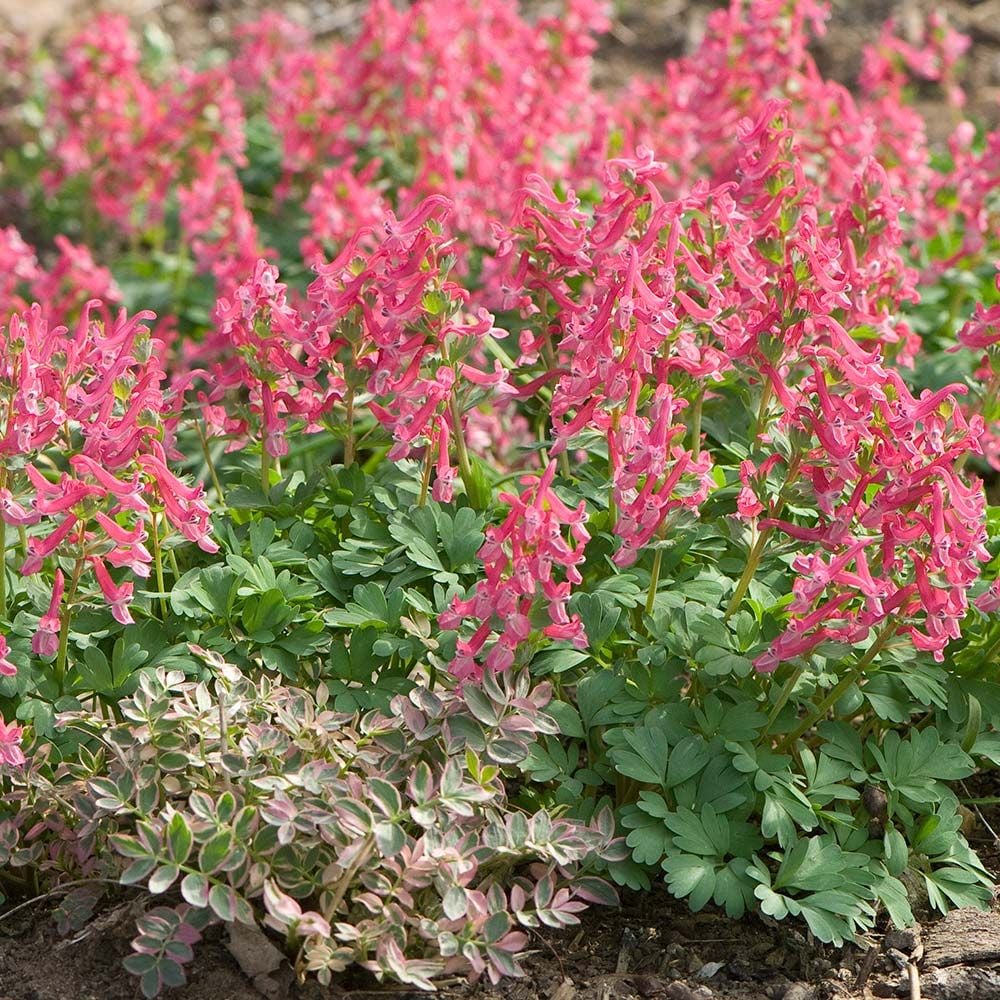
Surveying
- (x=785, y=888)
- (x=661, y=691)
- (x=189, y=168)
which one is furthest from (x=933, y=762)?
(x=189, y=168)

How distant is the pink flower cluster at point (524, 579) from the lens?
2625 mm

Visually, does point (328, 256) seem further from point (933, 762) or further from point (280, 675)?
point (933, 762)

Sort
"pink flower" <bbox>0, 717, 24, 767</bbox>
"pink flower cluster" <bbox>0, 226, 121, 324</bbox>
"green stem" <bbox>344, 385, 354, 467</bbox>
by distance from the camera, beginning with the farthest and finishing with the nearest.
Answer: "pink flower cluster" <bbox>0, 226, 121, 324</bbox> < "green stem" <bbox>344, 385, 354, 467</bbox> < "pink flower" <bbox>0, 717, 24, 767</bbox>

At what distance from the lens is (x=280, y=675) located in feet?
9.96

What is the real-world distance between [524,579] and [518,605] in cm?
12

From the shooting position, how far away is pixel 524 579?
2.63 metres

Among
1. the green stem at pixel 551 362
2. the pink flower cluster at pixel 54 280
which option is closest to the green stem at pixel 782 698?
the green stem at pixel 551 362

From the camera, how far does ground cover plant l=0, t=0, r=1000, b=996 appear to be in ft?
8.80

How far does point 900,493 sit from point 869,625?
0.27 metres

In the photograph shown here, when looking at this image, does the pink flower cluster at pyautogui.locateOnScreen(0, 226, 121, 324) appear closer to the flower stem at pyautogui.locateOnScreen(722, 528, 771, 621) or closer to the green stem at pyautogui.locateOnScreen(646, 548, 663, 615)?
→ the green stem at pyautogui.locateOnScreen(646, 548, 663, 615)

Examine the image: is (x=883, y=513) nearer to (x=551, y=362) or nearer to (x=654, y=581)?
(x=654, y=581)

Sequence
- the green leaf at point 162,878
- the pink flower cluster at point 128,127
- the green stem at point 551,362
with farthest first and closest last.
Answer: the pink flower cluster at point 128,127 → the green stem at point 551,362 → the green leaf at point 162,878

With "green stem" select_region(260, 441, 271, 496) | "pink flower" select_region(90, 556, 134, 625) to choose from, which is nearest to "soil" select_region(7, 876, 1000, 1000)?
"pink flower" select_region(90, 556, 134, 625)

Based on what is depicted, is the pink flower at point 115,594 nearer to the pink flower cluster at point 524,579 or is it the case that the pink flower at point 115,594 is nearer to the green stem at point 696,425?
the pink flower cluster at point 524,579
